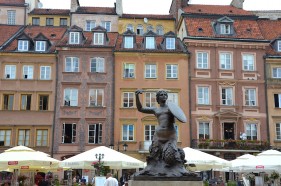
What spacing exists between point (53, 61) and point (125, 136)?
8.12 metres

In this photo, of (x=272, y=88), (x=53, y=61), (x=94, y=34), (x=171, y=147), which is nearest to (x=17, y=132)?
(x=53, y=61)

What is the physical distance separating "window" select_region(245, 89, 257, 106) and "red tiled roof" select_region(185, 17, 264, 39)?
176 inches

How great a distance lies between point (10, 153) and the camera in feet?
56.8

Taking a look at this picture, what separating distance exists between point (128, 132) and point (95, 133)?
98.8 inches

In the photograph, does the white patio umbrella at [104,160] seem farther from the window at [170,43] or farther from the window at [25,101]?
the window at [170,43]

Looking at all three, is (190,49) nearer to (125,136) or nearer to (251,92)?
(251,92)

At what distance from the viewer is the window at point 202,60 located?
35562 mm

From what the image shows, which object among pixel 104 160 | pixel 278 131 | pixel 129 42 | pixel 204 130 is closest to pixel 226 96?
pixel 204 130

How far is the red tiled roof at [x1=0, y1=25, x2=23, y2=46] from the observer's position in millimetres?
36656

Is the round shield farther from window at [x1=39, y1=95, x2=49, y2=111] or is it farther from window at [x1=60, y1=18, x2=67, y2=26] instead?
window at [x1=60, y1=18, x2=67, y2=26]

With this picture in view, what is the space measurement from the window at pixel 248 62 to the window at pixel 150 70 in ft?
24.2

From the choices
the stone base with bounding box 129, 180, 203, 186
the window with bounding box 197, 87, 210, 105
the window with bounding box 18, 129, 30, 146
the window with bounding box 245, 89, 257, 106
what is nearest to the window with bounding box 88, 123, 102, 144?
the window with bounding box 18, 129, 30, 146

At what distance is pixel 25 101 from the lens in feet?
112

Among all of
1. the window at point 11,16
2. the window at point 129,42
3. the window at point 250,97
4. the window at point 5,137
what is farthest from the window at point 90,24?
the window at point 250,97
